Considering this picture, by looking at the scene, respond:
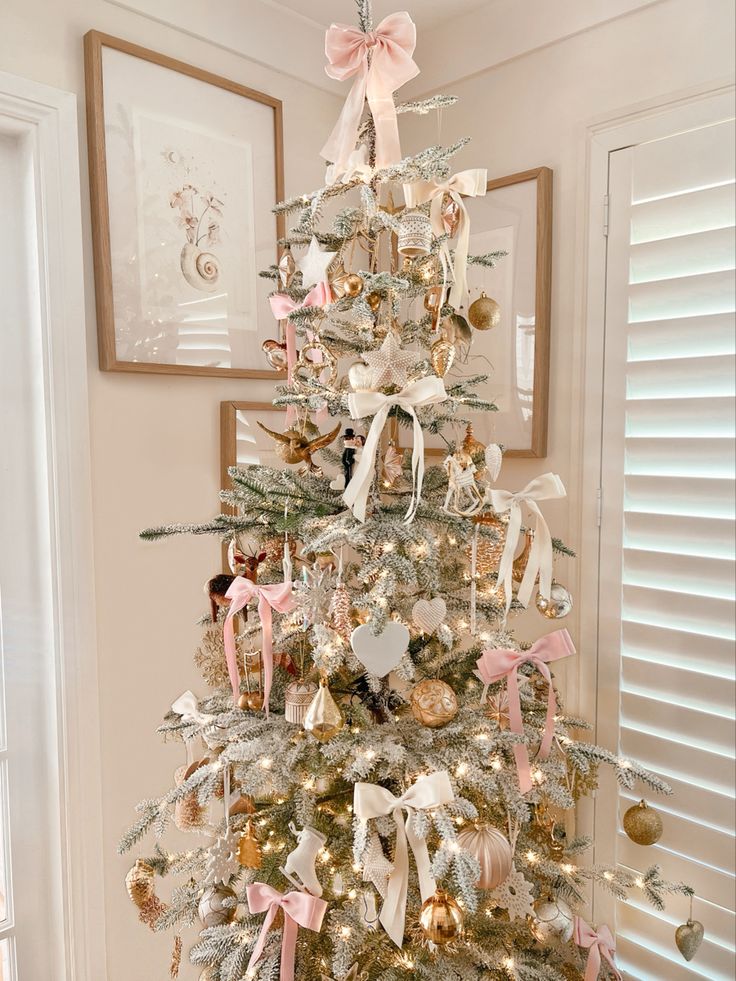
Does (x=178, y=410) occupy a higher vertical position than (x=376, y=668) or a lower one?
higher

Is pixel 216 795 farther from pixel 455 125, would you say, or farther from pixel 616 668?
pixel 455 125

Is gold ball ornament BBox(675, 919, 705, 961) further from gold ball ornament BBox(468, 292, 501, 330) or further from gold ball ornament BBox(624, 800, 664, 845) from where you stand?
gold ball ornament BBox(468, 292, 501, 330)

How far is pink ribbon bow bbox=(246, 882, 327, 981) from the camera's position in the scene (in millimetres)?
1060

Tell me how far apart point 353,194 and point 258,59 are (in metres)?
0.37

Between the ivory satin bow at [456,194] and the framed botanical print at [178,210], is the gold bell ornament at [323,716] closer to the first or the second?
the ivory satin bow at [456,194]

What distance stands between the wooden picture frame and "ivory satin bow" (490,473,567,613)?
54cm

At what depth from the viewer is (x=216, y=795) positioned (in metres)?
1.11

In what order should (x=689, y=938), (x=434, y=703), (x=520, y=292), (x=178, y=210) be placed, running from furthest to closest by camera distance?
(x=520, y=292)
(x=178, y=210)
(x=689, y=938)
(x=434, y=703)

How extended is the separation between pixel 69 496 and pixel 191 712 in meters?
0.51

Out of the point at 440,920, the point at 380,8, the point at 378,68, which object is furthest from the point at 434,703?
the point at 380,8

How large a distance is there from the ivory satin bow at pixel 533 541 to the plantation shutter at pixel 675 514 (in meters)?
0.44

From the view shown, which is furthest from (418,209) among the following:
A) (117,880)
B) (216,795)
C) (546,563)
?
(117,880)

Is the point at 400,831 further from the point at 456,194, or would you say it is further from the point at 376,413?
the point at 456,194

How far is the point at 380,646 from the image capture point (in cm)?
102
